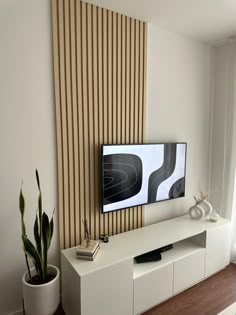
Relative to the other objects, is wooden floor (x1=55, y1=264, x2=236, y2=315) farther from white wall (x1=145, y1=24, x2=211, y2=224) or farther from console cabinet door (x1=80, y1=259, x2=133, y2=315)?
white wall (x1=145, y1=24, x2=211, y2=224)

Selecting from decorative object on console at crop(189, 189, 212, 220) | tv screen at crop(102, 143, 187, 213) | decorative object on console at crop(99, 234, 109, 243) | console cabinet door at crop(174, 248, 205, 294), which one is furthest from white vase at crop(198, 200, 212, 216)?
decorative object on console at crop(99, 234, 109, 243)

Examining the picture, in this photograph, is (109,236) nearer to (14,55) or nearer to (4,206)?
(4,206)

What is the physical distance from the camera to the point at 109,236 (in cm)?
224

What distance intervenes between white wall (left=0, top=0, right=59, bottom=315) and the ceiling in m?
0.63

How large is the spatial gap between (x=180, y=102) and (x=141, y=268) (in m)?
1.94

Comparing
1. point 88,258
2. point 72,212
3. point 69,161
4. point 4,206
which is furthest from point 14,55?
point 88,258

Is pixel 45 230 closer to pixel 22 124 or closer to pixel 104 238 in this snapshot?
pixel 104 238

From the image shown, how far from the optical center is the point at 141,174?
7.75 ft

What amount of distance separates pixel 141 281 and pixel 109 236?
1.73 feet

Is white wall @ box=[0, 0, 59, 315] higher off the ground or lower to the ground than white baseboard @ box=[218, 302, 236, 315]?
higher

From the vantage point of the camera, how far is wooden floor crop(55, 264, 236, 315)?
6.50ft

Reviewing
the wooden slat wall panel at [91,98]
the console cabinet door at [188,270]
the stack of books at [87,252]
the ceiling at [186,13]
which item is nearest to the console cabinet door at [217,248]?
the console cabinet door at [188,270]

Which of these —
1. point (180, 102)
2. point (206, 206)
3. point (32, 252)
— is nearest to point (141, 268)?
point (32, 252)

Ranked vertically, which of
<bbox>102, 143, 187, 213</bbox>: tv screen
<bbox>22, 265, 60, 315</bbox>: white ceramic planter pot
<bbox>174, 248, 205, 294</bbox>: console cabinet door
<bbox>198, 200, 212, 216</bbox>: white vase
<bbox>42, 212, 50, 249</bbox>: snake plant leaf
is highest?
<bbox>102, 143, 187, 213</bbox>: tv screen
